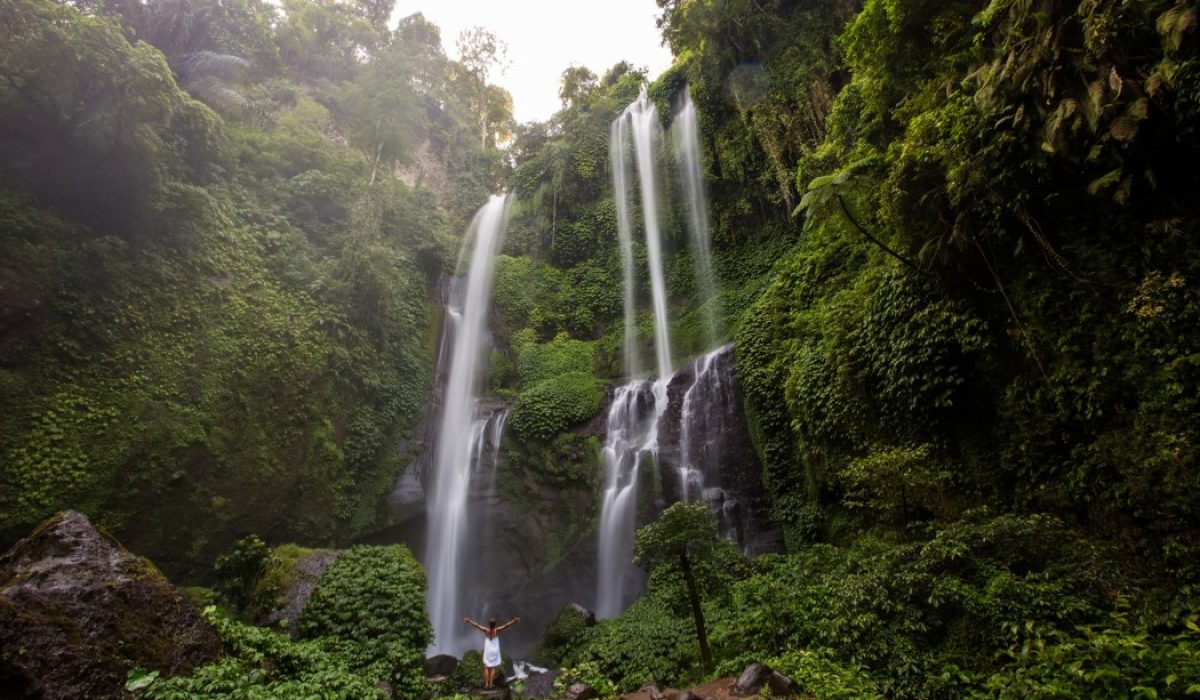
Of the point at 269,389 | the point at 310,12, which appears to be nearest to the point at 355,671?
the point at 269,389

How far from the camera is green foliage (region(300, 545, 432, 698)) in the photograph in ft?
23.2

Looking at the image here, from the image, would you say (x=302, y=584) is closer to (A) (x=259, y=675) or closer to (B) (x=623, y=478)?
(A) (x=259, y=675)

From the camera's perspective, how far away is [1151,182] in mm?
4496

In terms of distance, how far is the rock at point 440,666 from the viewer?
9391 mm

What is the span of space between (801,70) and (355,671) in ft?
59.1

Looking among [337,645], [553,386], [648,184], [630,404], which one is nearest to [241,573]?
[337,645]

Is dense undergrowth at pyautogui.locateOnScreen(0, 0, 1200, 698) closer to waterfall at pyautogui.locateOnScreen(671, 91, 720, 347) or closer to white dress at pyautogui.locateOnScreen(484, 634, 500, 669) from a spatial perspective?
waterfall at pyautogui.locateOnScreen(671, 91, 720, 347)

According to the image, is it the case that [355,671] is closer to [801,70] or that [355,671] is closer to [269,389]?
[269,389]

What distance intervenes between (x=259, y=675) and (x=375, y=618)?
3.22 m

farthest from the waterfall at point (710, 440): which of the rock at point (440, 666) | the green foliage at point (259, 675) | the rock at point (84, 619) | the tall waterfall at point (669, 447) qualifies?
the rock at point (84, 619)

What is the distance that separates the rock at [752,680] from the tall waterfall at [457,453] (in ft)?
27.1

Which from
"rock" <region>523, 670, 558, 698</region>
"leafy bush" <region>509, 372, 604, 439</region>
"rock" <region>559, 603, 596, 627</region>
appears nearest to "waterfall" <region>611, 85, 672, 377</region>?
"leafy bush" <region>509, 372, 604, 439</region>

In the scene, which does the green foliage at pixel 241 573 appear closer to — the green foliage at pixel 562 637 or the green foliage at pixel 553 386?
the green foliage at pixel 562 637

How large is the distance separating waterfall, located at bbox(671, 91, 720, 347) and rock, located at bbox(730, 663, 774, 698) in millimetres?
13820
